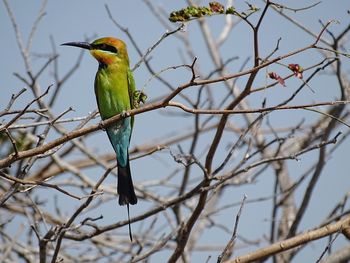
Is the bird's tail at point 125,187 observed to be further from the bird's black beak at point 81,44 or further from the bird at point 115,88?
the bird's black beak at point 81,44

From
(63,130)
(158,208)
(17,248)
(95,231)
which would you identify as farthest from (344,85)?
(17,248)

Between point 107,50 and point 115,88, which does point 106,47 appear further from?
point 115,88

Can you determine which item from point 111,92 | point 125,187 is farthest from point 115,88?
point 125,187

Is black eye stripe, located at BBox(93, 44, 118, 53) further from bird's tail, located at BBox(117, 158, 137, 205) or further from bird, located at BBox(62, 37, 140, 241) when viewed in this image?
bird's tail, located at BBox(117, 158, 137, 205)

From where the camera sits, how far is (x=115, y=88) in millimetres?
3154

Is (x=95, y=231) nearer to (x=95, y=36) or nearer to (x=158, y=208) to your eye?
(x=158, y=208)

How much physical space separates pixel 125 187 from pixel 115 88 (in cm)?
54

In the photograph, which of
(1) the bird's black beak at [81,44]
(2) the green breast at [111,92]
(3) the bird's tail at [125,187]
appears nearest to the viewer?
(3) the bird's tail at [125,187]

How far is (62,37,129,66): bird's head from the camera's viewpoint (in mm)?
3199

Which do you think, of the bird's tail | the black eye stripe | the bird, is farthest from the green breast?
the bird's tail

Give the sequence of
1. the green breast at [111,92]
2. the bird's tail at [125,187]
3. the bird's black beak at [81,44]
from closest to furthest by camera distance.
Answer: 1. the bird's tail at [125,187]
2. the bird's black beak at [81,44]
3. the green breast at [111,92]

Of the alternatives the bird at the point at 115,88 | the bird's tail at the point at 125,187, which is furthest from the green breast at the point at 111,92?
the bird's tail at the point at 125,187

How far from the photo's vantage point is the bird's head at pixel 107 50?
3199mm

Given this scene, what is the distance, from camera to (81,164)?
14.5 feet
